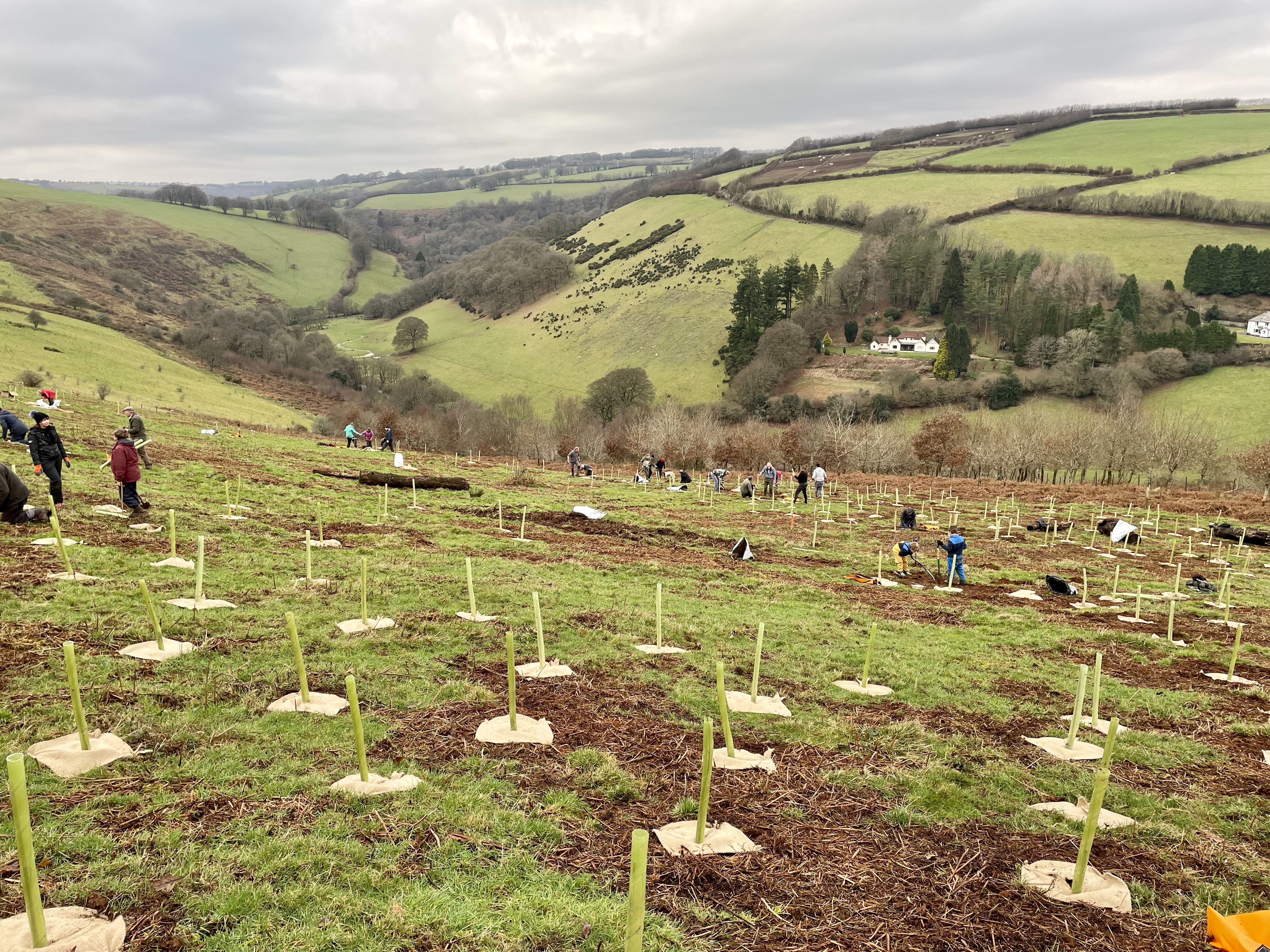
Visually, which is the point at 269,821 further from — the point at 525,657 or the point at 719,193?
the point at 719,193

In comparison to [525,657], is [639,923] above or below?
above

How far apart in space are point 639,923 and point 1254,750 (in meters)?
11.2

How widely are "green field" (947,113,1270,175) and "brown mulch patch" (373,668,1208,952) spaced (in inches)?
6419

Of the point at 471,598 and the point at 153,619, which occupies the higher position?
the point at 153,619

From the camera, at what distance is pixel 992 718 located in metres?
11.3

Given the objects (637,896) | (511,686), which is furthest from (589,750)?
(637,896)

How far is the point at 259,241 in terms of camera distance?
7156 inches

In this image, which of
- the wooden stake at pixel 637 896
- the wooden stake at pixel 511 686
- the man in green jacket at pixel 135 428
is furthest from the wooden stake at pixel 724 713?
the man in green jacket at pixel 135 428

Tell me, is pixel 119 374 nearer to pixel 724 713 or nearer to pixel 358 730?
pixel 358 730

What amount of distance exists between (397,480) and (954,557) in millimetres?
22674

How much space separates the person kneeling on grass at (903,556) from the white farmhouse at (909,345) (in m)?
89.7

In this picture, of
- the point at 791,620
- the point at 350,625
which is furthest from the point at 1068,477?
the point at 350,625

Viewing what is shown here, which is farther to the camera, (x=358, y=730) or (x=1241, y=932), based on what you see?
(x=358, y=730)

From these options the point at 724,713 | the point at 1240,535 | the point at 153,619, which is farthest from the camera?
the point at 1240,535
